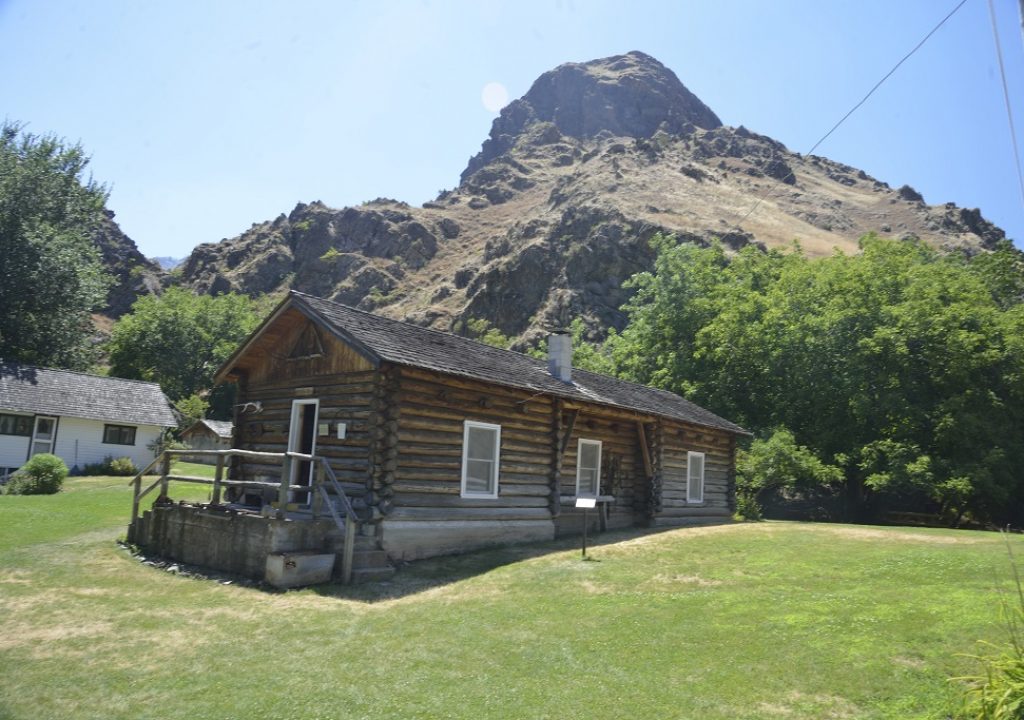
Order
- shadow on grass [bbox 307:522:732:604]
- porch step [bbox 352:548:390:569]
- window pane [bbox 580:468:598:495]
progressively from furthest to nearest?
1. window pane [bbox 580:468:598:495]
2. porch step [bbox 352:548:390:569]
3. shadow on grass [bbox 307:522:732:604]

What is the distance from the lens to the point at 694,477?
79.5 feet

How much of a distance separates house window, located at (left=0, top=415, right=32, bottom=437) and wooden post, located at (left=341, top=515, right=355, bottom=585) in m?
28.9

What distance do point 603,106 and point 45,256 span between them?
528 feet

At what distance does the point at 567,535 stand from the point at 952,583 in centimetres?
955

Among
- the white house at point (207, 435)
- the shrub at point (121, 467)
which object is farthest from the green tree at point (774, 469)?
the white house at point (207, 435)

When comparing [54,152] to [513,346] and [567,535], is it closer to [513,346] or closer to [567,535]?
[513,346]

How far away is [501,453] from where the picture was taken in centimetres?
1633

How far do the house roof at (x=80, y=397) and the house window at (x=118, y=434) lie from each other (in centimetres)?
72

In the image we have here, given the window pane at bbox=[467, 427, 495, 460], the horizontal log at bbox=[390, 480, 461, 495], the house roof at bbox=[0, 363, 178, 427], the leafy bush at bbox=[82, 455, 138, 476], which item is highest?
the house roof at bbox=[0, 363, 178, 427]

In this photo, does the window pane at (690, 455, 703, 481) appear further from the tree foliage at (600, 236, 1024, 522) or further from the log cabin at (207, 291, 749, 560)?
the tree foliage at (600, 236, 1024, 522)

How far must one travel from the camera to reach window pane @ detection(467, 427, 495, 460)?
1582 cm

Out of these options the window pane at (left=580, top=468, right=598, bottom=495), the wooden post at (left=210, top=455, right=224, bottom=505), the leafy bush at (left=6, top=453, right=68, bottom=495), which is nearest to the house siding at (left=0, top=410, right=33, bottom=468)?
the leafy bush at (left=6, top=453, right=68, bottom=495)

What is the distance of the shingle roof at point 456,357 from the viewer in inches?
569

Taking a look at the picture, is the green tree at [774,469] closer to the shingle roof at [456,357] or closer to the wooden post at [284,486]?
the shingle roof at [456,357]
